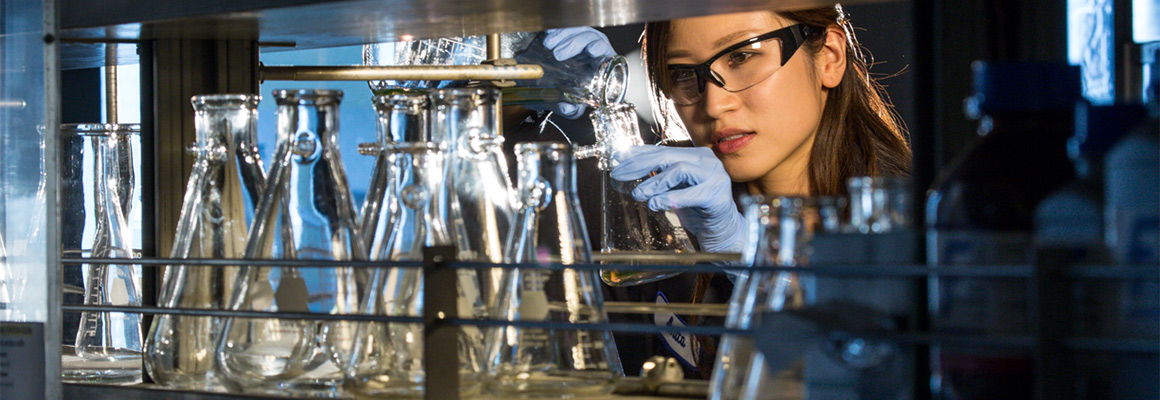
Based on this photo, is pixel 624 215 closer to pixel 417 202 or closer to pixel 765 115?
pixel 765 115

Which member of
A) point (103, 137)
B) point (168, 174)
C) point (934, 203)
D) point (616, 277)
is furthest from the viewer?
point (616, 277)

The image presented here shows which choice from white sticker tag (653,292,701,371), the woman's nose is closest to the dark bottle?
the woman's nose

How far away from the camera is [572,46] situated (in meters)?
2.50


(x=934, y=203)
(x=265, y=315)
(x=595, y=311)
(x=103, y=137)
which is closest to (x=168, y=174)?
(x=103, y=137)

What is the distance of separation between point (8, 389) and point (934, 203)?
0.68 m

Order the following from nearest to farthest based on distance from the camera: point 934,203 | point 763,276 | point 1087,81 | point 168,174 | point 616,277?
point 934,203, point 763,276, point 168,174, point 1087,81, point 616,277

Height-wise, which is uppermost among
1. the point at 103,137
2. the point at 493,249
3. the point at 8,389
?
the point at 103,137

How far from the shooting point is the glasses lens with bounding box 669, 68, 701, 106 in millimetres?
2650

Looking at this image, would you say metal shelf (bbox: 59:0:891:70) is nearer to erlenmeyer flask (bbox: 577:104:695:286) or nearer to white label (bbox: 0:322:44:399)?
white label (bbox: 0:322:44:399)

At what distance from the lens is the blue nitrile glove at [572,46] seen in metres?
2.44

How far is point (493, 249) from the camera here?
69cm

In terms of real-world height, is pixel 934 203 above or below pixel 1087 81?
below

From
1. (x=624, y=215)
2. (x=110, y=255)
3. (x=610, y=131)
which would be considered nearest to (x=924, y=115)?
(x=110, y=255)

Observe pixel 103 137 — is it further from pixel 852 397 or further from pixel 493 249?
pixel 852 397
